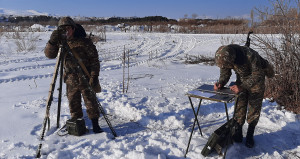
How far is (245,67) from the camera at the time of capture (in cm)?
311

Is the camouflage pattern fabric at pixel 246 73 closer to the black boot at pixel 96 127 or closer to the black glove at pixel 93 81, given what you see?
the black glove at pixel 93 81

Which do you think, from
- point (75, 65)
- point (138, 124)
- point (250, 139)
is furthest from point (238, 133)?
point (75, 65)

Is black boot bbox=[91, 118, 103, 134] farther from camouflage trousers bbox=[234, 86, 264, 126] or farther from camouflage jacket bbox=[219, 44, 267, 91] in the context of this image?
camouflage trousers bbox=[234, 86, 264, 126]

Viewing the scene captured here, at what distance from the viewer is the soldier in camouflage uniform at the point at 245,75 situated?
9.50 ft

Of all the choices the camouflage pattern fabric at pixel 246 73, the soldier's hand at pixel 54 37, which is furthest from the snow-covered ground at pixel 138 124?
the soldier's hand at pixel 54 37

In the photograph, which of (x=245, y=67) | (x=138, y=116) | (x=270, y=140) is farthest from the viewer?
(x=138, y=116)

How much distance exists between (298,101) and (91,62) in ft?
12.9

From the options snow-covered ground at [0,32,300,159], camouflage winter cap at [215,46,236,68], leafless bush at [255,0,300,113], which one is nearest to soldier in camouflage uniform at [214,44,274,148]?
camouflage winter cap at [215,46,236,68]

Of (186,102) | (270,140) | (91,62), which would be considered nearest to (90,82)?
(91,62)

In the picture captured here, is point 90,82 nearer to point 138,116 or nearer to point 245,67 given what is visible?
point 138,116

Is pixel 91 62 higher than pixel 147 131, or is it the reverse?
pixel 91 62

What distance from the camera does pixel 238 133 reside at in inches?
138

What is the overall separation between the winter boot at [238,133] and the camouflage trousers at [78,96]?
2149mm

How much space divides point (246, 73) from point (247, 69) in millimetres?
63
